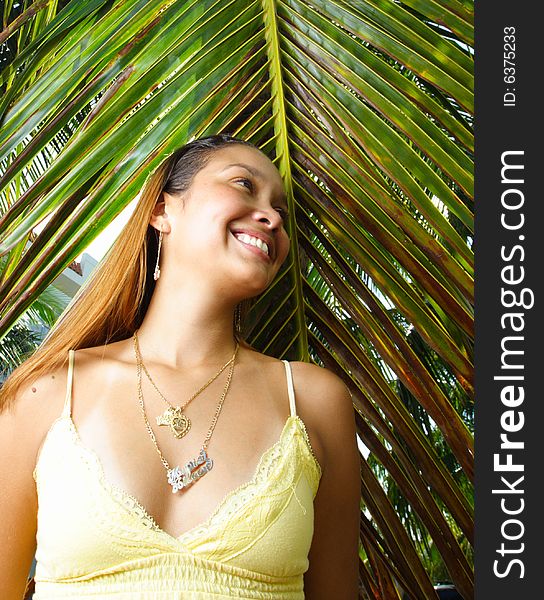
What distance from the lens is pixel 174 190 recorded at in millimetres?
1595

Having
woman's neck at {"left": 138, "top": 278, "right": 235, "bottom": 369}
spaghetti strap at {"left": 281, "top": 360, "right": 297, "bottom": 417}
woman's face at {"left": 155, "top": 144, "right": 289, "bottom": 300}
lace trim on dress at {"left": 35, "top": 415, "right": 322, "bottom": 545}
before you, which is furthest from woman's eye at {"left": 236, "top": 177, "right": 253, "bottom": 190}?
lace trim on dress at {"left": 35, "top": 415, "right": 322, "bottom": 545}

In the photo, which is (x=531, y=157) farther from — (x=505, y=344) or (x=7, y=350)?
(x=7, y=350)

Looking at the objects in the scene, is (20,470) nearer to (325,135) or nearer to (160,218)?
(160,218)

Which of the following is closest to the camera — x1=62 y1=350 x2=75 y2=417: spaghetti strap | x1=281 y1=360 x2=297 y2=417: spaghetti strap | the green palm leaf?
the green palm leaf

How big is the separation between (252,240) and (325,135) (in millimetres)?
226

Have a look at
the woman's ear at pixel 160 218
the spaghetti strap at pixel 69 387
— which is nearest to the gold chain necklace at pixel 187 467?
the spaghetti strap at pixel 69 387

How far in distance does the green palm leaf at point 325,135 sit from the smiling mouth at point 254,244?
112mm

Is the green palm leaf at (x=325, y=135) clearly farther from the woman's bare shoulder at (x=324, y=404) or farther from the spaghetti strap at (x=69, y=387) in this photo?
the spaghetti strap at (x=69, y=387)

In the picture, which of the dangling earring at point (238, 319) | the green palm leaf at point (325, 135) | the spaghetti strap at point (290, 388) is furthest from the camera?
the dangling earring at point (238, 319)

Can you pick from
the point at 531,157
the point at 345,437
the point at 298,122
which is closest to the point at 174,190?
the point at 298,122

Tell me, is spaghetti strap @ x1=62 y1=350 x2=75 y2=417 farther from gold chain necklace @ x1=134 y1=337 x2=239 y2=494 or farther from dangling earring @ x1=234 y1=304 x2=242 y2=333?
dangling earring @ x1=234 y1=304 x2=242 y2=333

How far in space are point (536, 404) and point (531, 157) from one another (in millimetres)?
376

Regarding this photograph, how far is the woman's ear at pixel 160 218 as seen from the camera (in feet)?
5.25

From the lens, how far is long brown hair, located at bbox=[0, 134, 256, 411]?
159 centimetres
